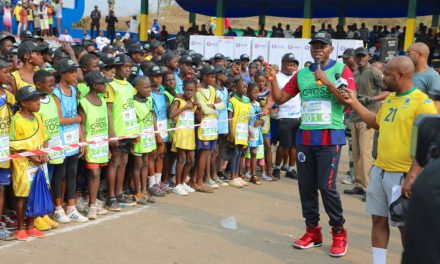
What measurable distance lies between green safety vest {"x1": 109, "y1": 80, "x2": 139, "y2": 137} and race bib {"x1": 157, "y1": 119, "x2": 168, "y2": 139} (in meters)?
0.65

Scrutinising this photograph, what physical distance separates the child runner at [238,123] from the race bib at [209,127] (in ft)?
1.71

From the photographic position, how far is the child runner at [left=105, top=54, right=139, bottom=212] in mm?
6902

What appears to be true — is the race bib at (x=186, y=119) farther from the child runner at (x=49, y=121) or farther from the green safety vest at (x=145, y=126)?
the child runner at (x=49, y=121)

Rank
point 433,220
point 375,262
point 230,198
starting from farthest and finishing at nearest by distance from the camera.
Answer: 1. point 230,198
2. point 375,262
3. point 433,220

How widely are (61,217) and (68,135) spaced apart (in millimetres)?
904

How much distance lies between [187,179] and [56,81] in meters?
2.67

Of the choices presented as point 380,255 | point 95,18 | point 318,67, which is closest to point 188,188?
point 318,67

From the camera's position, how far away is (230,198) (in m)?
8.06

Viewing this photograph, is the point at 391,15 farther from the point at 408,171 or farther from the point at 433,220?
the point at 433,220

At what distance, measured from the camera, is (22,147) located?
222 inches

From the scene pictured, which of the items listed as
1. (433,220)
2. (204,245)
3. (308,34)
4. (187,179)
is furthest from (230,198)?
(308,34)

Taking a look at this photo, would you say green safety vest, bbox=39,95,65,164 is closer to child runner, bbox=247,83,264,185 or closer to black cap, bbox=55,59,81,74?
black cap, bbox=55,59,81,74

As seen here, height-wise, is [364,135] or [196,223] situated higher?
[364,135]

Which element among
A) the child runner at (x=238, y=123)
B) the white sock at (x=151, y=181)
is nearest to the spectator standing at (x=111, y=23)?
the child runner at (x=238, y=123)
